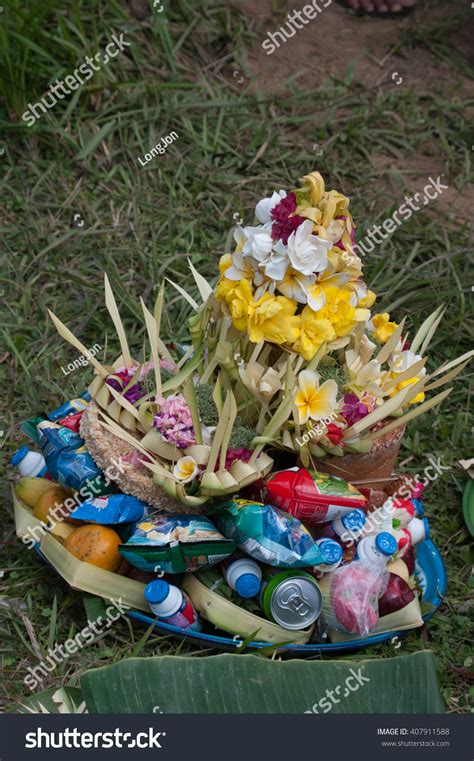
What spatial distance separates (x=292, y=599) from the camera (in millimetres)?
1824

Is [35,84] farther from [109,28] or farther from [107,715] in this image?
[107,715]

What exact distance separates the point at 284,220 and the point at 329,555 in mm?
654

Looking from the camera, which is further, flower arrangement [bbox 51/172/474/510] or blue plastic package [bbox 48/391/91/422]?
blue plastic package [bbox 48/391/91/422]

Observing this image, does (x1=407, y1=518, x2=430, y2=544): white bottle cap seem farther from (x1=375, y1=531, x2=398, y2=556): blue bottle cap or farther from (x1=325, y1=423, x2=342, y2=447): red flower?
(x1=325, y1=423, x2=342, y2=447): red flower

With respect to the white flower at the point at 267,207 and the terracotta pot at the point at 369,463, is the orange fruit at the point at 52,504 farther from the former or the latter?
the white flower at the point at 267,207

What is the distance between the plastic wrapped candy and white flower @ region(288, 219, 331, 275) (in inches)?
23.5

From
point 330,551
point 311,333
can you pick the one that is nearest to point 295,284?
point 311,333

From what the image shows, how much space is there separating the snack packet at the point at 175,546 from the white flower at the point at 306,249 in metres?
0.54


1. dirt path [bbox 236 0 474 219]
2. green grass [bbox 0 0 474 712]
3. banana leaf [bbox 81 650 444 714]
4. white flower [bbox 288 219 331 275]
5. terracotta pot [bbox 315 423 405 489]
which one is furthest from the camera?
dirt path [bbox 236 0 474 219]

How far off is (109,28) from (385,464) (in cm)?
213

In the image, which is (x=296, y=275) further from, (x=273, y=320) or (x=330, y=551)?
(x=330, y=551)

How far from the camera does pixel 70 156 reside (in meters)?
3.22

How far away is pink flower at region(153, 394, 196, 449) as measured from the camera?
1.86 meters

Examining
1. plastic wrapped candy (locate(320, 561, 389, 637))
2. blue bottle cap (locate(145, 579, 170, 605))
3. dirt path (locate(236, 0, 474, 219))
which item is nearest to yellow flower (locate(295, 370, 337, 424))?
plastic wrapped candy (locate(320, 561, 389, 637))
